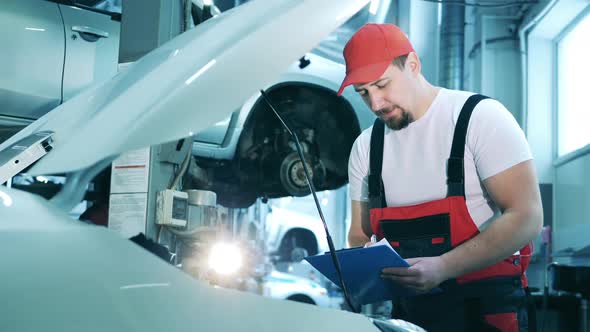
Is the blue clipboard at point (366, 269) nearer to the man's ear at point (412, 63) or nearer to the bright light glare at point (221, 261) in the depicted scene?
the bright light glare at point (221, 261)

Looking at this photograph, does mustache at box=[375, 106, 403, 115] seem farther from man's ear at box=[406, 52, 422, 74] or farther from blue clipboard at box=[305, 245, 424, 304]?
blue clipboard at box=[305, 245, 424, 304]

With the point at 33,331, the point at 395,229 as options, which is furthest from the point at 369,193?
the point at 33,331

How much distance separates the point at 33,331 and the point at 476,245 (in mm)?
1344

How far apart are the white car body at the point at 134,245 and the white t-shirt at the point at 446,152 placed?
41.5 inches

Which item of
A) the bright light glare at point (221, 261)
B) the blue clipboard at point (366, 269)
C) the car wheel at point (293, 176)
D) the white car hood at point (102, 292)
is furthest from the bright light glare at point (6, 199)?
the car wheel at point (293, 176)

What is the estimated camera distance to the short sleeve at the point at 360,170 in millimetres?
2182

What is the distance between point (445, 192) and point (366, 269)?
387 mm

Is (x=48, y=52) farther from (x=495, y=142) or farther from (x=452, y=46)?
(x=452, y=46)

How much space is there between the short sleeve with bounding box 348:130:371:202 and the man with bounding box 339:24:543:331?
0.05 metres

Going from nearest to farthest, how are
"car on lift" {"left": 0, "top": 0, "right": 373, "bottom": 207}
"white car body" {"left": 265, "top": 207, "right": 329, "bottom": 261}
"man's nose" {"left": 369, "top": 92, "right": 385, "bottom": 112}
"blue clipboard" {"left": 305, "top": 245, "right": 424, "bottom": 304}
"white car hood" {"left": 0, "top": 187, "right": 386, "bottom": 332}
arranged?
"white car hood" {"left": 0, "top": 187, "right": 386, "bottom": 332}
"blue clipboard" {"left": 305, "top": 245, "right": 424, "bottom": 304}
"man's nose" {"left": 369, "top": 92, "right": 385, "bottom": 112}
"car on lift" {"left": 0, "top": 0, "right": 373, "bottom": 207}
"white car body" {"left": 265, "top": 207, "right": 329, "bottom": 261}

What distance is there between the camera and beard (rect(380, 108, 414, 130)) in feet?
6.67

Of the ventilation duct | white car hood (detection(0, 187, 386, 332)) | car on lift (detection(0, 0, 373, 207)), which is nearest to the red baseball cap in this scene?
white car hood (detection(0, 187, 386, 332))

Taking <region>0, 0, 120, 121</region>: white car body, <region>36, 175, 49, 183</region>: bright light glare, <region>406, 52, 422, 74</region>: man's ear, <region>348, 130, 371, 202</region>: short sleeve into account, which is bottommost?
<region>36, 175, 49, 183</region>: bright light glare

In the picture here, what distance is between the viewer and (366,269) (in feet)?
5.71
